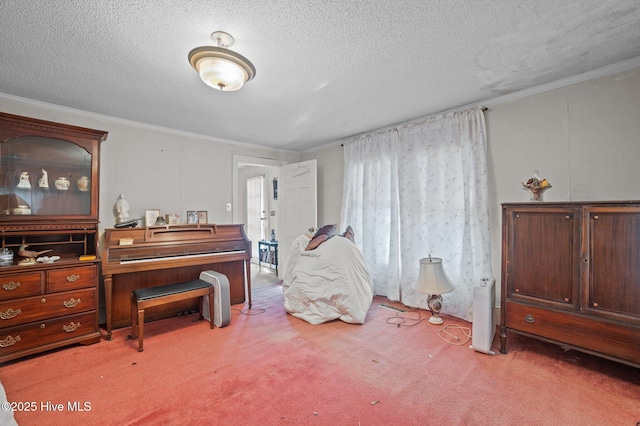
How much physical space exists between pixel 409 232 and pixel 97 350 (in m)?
3.42

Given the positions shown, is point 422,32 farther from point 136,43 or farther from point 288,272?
point 288,272

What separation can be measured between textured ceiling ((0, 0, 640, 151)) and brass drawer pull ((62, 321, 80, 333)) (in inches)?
84.0

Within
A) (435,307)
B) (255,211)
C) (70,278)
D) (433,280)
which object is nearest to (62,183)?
(70,278)

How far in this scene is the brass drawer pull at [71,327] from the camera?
95.5 inches

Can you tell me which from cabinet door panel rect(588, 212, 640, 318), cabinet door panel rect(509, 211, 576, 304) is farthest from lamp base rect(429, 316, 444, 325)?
cabinet door panel rect(588, 212, 640, 318)

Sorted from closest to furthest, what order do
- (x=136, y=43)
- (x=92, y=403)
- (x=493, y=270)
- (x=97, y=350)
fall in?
(x=92, y=403) → (x=136, y=43) → (x=97, y=350) → (x=493, y=270)

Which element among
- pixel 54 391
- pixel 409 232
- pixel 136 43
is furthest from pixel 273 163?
pixel 54 391

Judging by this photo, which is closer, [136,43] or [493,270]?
[136,43]

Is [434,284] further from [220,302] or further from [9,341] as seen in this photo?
[9,341]

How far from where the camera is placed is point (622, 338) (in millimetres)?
1835

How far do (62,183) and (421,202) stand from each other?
3.82 metres

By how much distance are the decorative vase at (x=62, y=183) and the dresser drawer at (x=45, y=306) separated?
3.29 feet

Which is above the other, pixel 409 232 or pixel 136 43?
pixel 136 43

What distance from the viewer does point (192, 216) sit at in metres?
3.86
